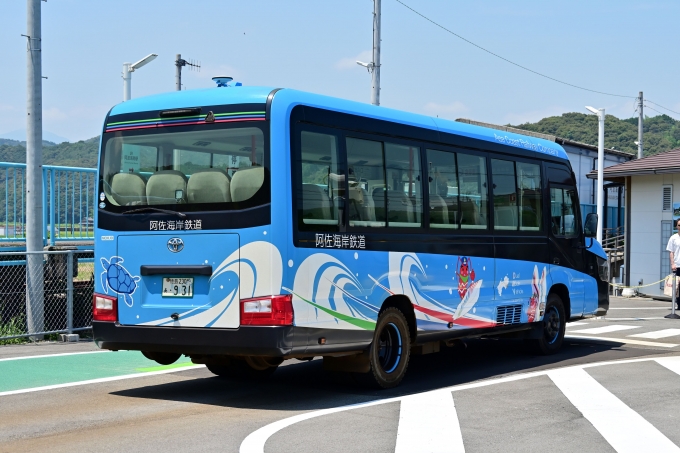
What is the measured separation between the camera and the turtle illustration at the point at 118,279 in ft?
29.7

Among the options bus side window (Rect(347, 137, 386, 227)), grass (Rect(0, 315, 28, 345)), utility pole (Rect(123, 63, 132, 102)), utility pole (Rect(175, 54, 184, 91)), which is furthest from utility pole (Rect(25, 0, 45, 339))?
utility pole (Rect(175, 54, 184, 91))

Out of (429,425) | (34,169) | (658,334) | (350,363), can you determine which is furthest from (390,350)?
(658,334)

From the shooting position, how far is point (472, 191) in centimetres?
1160

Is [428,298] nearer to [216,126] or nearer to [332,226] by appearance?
[332,226]

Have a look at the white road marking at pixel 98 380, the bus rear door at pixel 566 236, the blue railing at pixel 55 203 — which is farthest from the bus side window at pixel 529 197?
the blue railing at pixel 55 203

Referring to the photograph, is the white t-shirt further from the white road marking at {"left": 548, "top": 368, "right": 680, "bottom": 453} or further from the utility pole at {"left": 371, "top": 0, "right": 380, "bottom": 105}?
the utility pole at {"left": 371, "top": 0, "right": 380, "bottom": 105}

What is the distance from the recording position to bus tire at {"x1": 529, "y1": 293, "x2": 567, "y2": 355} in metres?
13.5

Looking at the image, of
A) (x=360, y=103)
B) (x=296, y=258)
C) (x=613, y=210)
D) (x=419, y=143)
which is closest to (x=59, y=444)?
(x=296, y=258)

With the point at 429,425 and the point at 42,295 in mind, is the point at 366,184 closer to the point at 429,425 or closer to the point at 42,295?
the point at 429,425

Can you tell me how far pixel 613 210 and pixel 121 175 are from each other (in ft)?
135

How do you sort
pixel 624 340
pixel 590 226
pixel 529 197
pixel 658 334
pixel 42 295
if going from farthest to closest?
pixel 658 334, pixel 624 340, pixel 590 226, pixel 42 295, pixel 529 197

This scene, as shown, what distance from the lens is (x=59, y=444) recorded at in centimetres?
702

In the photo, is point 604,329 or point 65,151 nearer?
point 604,329

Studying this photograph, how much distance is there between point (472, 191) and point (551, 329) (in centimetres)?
342
